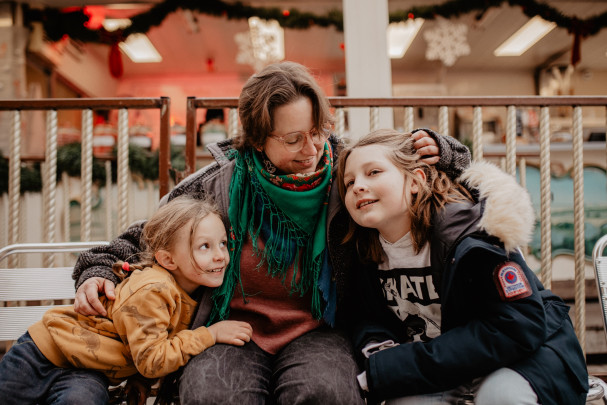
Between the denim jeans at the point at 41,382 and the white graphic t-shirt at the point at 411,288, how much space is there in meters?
0.91

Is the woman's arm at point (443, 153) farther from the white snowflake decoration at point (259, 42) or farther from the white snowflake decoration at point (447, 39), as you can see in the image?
the white snowflake decoration at point (447, 39)

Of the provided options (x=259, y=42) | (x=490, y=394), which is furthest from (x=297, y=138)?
(x=259, y=42)

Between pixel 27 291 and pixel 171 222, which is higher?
pixel 171 222

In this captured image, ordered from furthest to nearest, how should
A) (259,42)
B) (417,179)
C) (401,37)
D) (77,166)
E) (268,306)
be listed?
(401,37)
(259,42)
(77,166)
(268,306)
(417,179)

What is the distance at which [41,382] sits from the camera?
120 centimetres

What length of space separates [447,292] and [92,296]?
1.05m

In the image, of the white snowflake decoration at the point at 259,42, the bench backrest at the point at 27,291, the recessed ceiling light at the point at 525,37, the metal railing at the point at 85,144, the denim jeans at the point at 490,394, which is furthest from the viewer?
the recessed ceiling light at the point at 525,37

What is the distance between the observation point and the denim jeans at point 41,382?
1144 millimetres

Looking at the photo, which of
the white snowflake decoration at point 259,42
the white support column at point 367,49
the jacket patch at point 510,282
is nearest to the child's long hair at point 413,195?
the jacket patch at point 510,282

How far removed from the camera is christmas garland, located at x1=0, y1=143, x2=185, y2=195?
3082 millimetres

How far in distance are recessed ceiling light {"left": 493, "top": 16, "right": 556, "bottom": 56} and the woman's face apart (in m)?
4.59

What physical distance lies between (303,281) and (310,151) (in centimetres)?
43

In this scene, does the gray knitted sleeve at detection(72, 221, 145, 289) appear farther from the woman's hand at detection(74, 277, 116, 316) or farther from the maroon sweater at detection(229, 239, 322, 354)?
the maroon sweater at detection(229, 239, 322, 354)

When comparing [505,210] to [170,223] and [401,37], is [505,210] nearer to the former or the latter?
[170,223]
